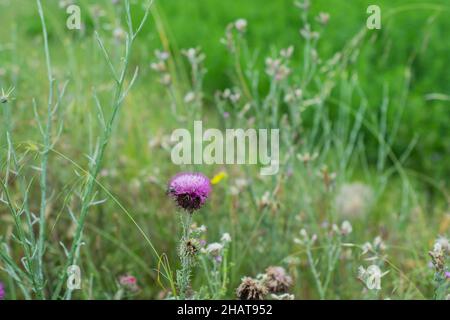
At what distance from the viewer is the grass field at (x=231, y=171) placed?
147cm

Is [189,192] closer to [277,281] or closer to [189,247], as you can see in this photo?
[189,247]

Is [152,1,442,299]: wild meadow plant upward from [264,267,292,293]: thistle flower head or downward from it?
upward

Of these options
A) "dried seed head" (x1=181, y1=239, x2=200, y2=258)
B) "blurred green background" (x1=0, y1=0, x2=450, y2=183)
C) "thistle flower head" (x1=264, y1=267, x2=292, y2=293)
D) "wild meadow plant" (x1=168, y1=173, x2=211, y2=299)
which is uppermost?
"blurred green background" (x1=0, y1=0, x2=450, y2=183)

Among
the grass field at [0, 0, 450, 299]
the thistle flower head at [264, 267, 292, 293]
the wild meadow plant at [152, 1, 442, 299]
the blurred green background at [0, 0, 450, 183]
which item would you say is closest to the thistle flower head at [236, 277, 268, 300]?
the grass field at [0, 0, 450, 299]

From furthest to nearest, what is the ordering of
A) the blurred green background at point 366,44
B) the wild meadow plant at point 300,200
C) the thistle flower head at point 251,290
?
the blurred green background at point 366,44 < the wild meadow plant at point 300,200 < the thistle flower head at point 251,290

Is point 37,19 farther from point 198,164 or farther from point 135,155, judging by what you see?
point 198,164

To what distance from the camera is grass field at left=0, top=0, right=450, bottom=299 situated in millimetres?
1467

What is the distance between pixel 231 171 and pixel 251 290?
1106 mm

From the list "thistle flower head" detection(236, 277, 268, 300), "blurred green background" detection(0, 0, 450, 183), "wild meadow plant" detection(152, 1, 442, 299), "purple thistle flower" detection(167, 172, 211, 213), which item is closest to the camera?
"purple thistle flower" detection(167, 172, 211, 213)

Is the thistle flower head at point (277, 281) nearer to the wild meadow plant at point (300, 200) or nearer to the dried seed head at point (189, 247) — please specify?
the wild meadow plant at point (300, 200)

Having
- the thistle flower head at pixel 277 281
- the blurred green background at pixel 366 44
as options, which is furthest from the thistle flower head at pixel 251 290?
the blurred green background at pixel 366 44

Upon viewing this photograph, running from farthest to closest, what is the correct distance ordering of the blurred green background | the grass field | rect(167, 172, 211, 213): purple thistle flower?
the blurred green background, the grass field, rect(167, 172, 211, 213): purple thistle flower

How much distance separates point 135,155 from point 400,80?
47.1 inches

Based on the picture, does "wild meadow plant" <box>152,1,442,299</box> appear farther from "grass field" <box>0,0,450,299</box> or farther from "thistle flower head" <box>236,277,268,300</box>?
"thistle flower head" <box>236,277,268,300</box>
